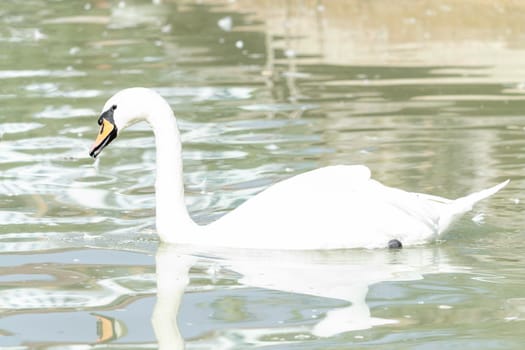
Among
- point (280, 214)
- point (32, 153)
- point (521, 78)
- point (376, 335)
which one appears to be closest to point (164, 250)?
point (280, 214)

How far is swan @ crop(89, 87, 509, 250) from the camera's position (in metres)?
8.91

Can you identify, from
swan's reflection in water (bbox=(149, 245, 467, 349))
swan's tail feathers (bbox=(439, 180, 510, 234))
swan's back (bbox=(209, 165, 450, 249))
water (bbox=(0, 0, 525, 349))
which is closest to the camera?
swan's reflection in water (bbox=(149, 245, 467, 349))

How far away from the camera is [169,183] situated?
9289 mm

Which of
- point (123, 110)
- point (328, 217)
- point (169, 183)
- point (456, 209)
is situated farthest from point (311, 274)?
point (123, 110)

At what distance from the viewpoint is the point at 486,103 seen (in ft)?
47.4

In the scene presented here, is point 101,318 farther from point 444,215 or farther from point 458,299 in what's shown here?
point 444,215

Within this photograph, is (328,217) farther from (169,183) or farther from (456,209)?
(169,183)

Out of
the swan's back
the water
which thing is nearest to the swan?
the swan's back

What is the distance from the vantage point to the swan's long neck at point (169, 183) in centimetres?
918

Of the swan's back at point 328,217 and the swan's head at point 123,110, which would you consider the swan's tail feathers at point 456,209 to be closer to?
the swan's back at point 328,217

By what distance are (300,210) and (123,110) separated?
1.28m

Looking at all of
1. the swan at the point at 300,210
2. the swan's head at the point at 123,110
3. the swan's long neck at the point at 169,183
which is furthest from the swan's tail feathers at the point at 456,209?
the swan's head at the point at 123,110

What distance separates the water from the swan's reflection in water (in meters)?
0.02

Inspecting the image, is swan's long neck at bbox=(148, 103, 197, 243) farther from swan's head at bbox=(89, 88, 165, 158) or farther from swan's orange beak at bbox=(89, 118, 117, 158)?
swan's orange beak at bbox=(89, 118, 117, 158)
